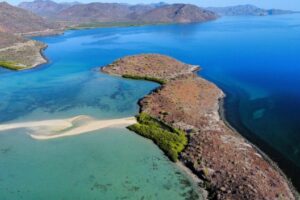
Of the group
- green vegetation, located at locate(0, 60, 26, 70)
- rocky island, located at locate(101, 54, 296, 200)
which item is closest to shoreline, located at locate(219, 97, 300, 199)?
rocky island, located at locate(101, 54, 296, 200)

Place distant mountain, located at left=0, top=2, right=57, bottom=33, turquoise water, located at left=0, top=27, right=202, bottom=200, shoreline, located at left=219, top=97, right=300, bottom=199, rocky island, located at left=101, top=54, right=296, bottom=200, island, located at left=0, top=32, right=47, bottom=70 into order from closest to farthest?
rocky island, located at left=101, top=54, right=296, bottom=200, turquoise water, located at left=0, top=27, right=202, bottom=200, shoreline, located at left=219, top=97, right=300, bottom=199, island, located at left=0, top=32, right=47, bottom=70, distant mountain, located at left=0, top=2, right=57, bottom=33

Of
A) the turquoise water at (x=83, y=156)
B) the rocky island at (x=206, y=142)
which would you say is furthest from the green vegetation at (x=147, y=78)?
the rocky island at (x=206, y=142)

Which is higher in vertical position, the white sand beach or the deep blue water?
the white sand beach

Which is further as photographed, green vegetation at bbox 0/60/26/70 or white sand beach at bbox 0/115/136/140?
green vegetation at bbox 0/60/26/70

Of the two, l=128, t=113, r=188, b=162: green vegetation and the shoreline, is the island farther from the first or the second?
the shoreline

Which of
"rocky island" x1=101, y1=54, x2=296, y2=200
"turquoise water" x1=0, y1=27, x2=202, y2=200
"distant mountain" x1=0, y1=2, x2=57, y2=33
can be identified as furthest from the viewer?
"distant mountain" x1=0, y1=2, x2=57, y2=33

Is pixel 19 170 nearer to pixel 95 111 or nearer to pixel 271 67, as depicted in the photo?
pixel 95 111

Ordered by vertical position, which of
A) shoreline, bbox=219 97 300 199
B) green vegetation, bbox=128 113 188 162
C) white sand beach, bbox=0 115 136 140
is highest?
green vegetation, bbox=128 113 188 162

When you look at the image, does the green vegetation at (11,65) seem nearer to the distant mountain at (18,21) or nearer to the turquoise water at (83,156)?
the turquoise water at (83,156)
